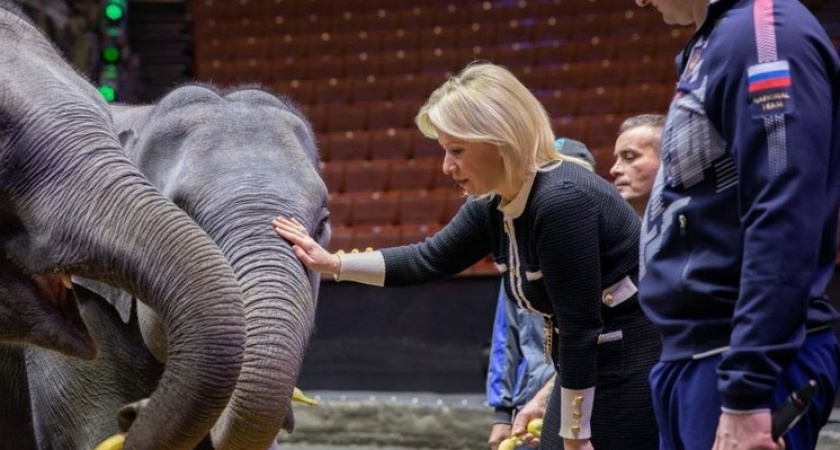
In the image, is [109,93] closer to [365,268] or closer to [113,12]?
[113,12]

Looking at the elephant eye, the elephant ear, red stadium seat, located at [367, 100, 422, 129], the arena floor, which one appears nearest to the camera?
the elephant ear

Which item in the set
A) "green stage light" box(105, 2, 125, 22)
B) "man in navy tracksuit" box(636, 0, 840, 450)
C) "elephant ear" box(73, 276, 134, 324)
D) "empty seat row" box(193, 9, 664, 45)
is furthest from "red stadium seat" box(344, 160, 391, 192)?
"man in navy tracksuit" box(636, 0, 840, 450)

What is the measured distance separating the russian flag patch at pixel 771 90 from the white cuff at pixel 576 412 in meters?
1.03

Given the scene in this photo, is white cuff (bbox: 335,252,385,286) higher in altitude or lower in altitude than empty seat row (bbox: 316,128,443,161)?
higher

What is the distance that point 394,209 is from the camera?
29.3 feet

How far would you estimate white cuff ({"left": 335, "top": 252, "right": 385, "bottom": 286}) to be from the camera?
9.47 feet

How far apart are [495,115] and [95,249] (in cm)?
85

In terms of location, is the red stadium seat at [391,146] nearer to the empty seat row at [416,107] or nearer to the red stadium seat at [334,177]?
the empty seat row at [416,107]

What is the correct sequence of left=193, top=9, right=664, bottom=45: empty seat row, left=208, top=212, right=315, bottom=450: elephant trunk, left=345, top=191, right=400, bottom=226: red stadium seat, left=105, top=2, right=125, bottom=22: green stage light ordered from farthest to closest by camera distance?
left=193, top=9, right=664, bottom=45: empty seat row, left=105, top=2, right=125, bottom=22: green stage light, left=345, top=191, right=400, bottom=226: red stadium seat, left=208, top=212, right=315, bottom=450: elephant trunk

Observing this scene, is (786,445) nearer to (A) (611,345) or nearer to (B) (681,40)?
(A) (611,345)

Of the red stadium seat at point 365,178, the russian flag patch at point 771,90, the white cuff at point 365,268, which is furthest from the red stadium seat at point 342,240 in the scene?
the russian flag patch at point 771,90

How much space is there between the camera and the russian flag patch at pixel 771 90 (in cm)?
161

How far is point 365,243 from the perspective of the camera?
28.3 feet

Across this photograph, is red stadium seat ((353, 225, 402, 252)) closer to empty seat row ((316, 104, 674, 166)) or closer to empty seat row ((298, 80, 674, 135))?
empty seat row ((316, 104, 674, 166))
